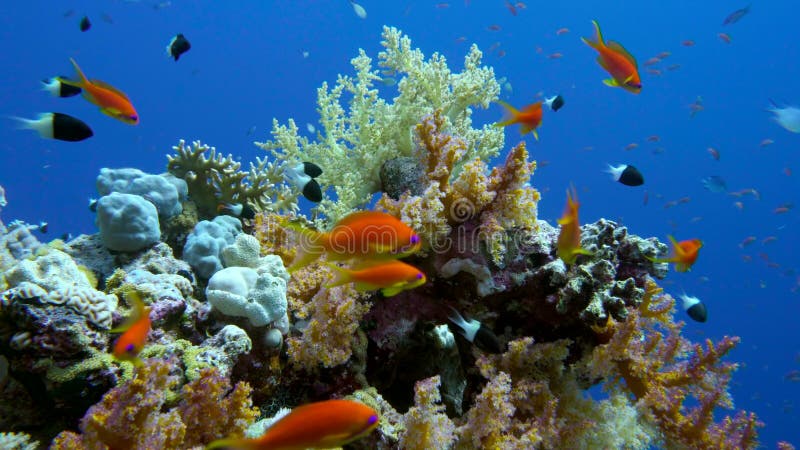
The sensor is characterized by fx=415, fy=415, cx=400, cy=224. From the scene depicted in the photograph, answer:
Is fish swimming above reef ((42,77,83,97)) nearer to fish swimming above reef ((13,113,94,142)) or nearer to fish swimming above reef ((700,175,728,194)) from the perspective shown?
fish swimming above reef ((13,113,94,142))

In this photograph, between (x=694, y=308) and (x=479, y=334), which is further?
(x=694, y=308)

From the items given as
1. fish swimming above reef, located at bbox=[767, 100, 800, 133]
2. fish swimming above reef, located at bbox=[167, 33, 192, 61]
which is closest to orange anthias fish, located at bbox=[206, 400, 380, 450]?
fish swimming above reef, located at bbox=[167, 33, 192, 61]

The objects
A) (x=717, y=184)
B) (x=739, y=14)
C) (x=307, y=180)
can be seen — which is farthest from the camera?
(x=739, y=14)

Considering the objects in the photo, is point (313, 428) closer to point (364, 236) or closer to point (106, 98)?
point (364, 236)

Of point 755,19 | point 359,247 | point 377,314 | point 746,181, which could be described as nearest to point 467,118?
point 377,314

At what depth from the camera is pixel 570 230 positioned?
275 cm

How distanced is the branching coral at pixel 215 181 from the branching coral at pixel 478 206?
231 cm

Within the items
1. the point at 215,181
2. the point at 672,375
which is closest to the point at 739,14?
the point at 672,375

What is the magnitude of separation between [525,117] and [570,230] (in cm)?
189

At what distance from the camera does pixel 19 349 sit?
2119 millimetres

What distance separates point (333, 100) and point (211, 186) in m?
1.95

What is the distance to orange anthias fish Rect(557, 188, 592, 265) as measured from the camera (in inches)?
106

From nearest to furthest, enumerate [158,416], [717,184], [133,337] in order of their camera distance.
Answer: [158,416]
[133,337]
[717,184]

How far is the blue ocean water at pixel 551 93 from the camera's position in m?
61.1
